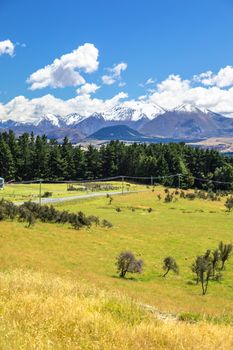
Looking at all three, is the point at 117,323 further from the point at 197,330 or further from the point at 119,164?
the point at 119,164

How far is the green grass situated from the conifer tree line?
183 ft

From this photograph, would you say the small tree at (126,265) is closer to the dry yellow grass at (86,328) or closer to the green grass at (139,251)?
the green grass at (139,251)

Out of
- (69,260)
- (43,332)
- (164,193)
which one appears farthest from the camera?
(164,193)

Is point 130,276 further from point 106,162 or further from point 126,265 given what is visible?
point 106,162

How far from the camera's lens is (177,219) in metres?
67.5

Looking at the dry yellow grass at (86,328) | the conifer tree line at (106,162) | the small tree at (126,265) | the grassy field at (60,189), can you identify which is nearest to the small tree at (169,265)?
the small tree at (126,265)

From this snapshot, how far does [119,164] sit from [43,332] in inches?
5290

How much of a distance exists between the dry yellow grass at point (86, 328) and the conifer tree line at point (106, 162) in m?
118

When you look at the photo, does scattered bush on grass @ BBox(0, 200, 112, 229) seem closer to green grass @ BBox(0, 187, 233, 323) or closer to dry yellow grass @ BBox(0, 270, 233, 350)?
green grass @ BBox(0, 187, 233, 323)

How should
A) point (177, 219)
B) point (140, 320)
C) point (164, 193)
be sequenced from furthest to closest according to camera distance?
point (164, 193) → point (177, 219) → point (140, 320)

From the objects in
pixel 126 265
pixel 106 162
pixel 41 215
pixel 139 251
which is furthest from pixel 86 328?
pixel 106 162

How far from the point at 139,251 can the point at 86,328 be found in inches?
1332

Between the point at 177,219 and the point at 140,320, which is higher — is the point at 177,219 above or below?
below

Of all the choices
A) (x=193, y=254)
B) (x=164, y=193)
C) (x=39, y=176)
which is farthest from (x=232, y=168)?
(x=193, y=254)
